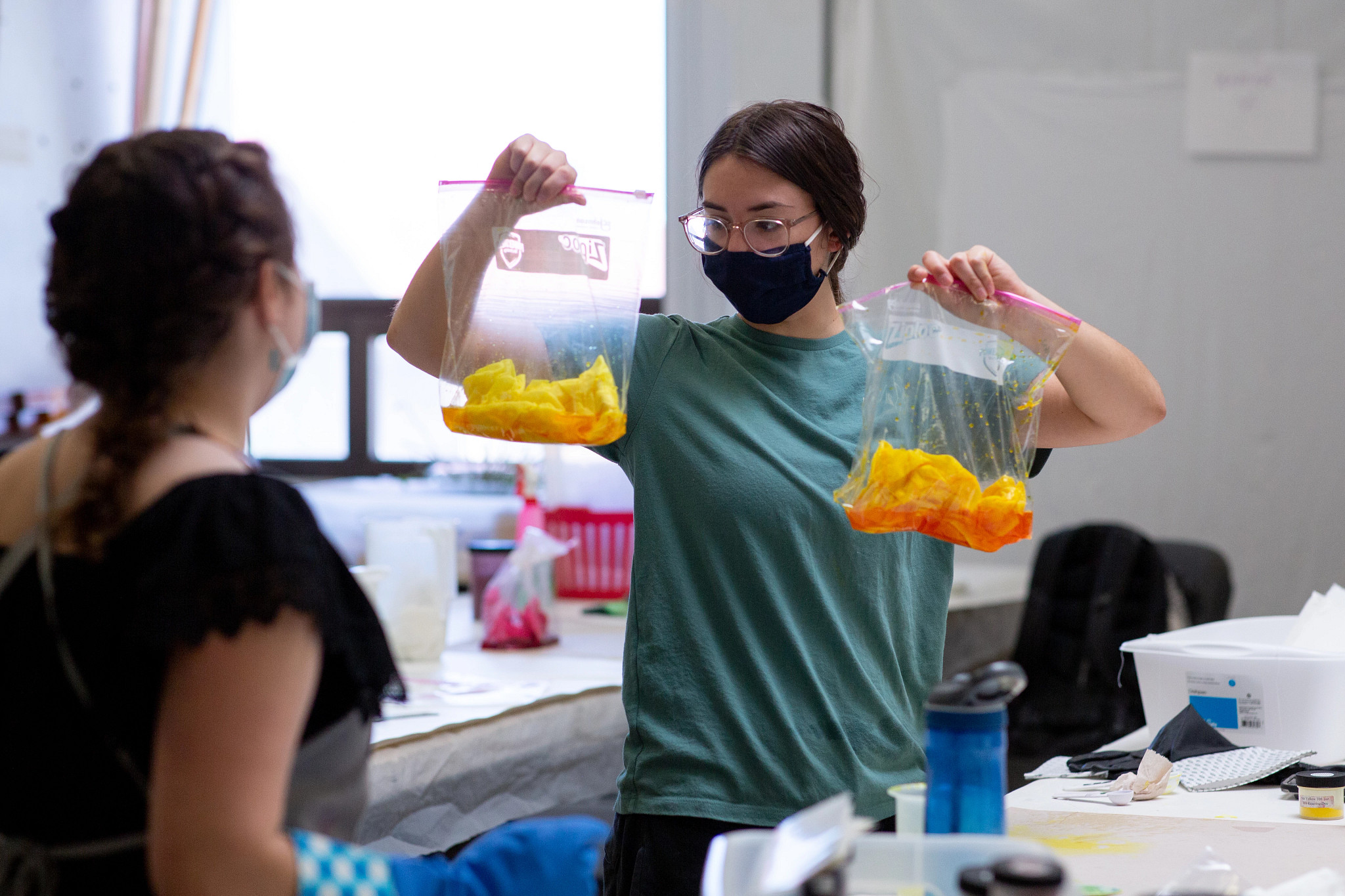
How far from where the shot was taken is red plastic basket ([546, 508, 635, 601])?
3.17 metres

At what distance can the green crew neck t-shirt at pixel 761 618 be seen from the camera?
1.32 metres

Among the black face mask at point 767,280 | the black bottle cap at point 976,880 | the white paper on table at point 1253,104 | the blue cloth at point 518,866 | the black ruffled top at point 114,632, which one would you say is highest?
the white paper on table at point 1253,104

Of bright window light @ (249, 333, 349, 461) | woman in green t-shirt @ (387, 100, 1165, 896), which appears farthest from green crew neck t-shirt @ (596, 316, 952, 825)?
bright window light @ (249, 333, 349, 461)

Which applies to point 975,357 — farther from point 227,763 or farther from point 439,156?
point 439,156

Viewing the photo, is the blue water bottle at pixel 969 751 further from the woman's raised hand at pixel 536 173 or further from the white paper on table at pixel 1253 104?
the white paper on table at pixel 1253 104

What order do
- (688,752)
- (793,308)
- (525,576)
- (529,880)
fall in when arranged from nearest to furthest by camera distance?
1. (529,880)
2. (688,752)
3. (793,308)
4. (525,576)

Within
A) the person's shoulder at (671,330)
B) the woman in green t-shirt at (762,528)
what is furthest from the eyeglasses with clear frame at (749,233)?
the person's shoulder at (671,330)

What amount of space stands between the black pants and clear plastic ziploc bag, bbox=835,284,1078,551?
14.8 inches

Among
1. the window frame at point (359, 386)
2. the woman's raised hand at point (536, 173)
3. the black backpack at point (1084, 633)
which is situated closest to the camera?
the woman's raised hand at point (536, 173)

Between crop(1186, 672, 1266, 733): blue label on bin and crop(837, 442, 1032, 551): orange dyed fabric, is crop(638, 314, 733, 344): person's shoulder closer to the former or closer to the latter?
crop(837, 442, 1032, 551): orange dyed fabric

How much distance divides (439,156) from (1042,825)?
2813 millimetres

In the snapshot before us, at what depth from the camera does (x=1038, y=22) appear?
359cm

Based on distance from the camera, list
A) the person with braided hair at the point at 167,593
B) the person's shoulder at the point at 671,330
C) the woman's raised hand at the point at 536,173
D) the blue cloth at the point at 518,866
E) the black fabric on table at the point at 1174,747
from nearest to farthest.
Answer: the person with braided hair at the point at 167,593 → the blue cloth at the point at 518,866 → the woman's raised hand at the point at 536,173 → the person's shoulder at the point at 671,330 → the black fabric on table at the point at 1174,747

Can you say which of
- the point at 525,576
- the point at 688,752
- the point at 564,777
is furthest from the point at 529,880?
the point at 525,576
